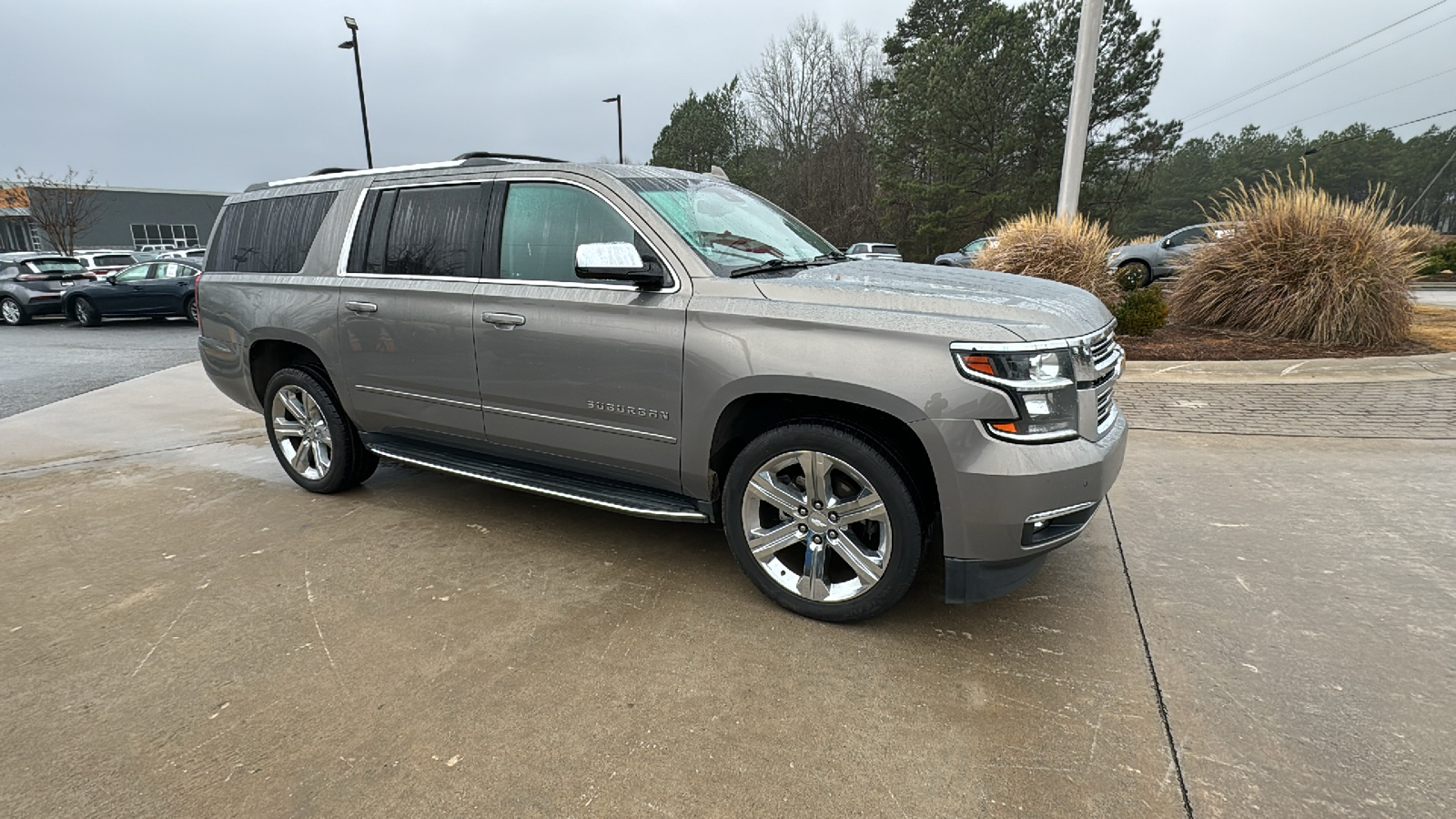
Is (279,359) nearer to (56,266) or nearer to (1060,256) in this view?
(1060,256)

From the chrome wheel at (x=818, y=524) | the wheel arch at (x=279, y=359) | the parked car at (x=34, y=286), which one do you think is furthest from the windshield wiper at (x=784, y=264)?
the parked car at (x=34, y=286)

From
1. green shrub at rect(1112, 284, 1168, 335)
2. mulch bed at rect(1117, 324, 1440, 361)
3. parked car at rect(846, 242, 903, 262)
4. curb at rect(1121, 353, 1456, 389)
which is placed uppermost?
parked car at rect(846, 242, 903, 262)

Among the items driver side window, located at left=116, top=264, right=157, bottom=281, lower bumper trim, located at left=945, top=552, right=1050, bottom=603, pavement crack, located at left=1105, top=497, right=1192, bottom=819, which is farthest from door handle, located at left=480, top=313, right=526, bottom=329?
driver side window, located at left=116, top=264, right=157, bottom=281

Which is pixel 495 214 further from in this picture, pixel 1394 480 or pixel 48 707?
pixel 1394 480

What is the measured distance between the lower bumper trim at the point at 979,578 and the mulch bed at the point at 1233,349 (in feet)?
20.6

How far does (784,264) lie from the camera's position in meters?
3.56

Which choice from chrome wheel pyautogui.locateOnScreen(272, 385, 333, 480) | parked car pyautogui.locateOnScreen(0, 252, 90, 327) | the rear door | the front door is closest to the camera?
the front door

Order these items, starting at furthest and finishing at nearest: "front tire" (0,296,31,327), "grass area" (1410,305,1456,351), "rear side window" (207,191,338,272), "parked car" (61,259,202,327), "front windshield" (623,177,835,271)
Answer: "front tire" (0,296,31,327) < "parked car" (61,259,202,327) < "grass area" (1410,305,1456,351) < "rear side window" (207,191,338,272) < "front windshield" (623,177,835,271)

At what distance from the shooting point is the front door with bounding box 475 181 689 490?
→ 321cm

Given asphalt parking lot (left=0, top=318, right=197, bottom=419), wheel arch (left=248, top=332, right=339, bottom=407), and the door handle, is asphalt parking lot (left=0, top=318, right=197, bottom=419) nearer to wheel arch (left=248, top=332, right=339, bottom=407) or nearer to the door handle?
wheel arch (left=248, top=332, right=339, bottom=407)

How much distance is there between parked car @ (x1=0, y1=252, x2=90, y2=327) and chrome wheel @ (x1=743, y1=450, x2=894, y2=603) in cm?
2019

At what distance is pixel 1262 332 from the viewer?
345 inches

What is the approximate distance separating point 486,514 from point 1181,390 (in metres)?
6.25

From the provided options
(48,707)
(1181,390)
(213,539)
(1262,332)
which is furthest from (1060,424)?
(1262,332)
